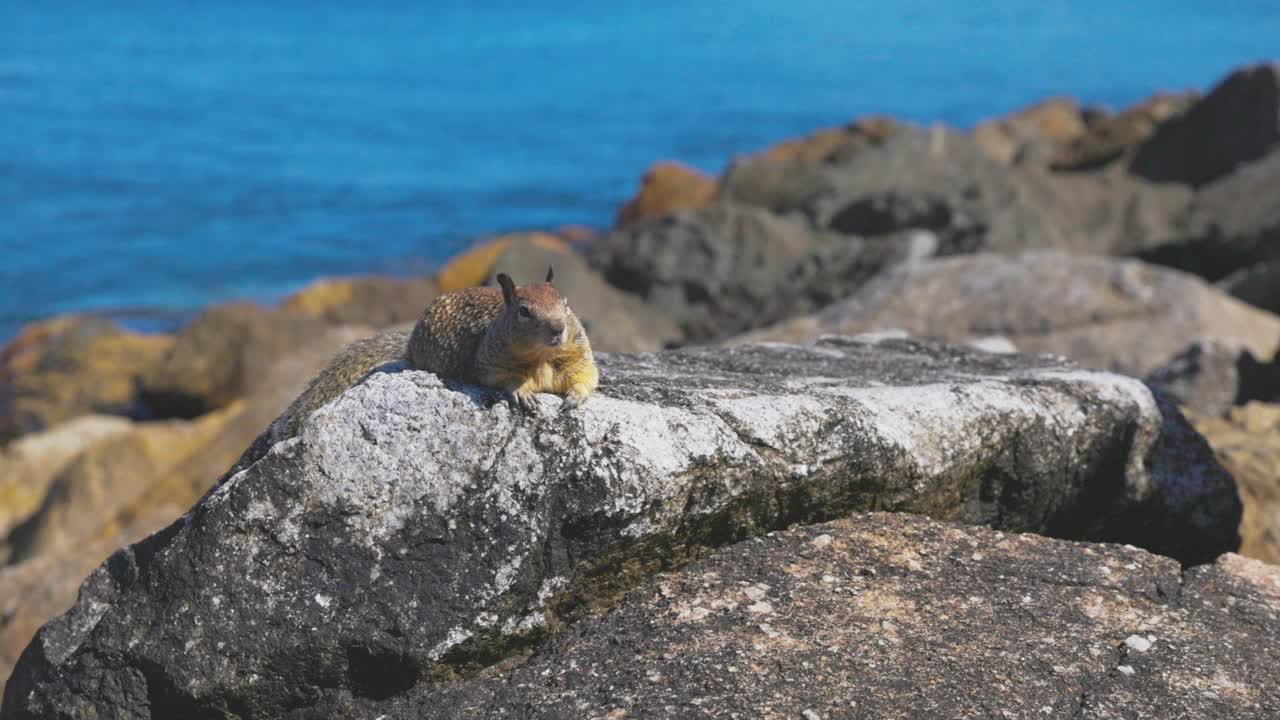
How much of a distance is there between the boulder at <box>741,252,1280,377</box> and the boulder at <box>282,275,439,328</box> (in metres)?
6.79

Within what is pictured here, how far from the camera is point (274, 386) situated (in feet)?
38.5

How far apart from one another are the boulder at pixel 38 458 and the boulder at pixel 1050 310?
6736 mm

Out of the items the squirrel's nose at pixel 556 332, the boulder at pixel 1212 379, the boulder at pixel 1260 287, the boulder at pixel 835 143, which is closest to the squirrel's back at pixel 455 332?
the squirrel's nose at pixel 556 332

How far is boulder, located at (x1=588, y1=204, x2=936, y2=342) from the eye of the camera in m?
13.9

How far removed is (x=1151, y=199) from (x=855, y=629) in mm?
15695

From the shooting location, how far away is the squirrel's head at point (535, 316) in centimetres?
445

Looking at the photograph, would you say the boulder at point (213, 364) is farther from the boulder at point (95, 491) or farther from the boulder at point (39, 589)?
the boulder at point (39, 589)

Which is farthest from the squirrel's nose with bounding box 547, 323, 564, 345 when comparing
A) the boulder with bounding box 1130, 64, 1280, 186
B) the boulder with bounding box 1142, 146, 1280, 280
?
the boulder with bounding box 1130, 64, 1280, 186

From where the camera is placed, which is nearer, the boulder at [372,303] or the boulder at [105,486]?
the boulder at [105,486]

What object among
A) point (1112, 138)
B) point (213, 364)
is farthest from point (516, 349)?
point (1112, 138)

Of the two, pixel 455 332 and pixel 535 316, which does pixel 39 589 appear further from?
pixel 535 316

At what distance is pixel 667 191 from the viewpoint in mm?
21312

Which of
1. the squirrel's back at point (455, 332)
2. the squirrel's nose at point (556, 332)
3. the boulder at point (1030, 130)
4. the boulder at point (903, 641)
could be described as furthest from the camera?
the boulder at point (1030, 130)

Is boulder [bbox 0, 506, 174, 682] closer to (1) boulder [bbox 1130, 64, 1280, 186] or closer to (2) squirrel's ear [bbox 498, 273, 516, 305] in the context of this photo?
(2) squirrel's ear [bbox 498, 273, 516, 305]
